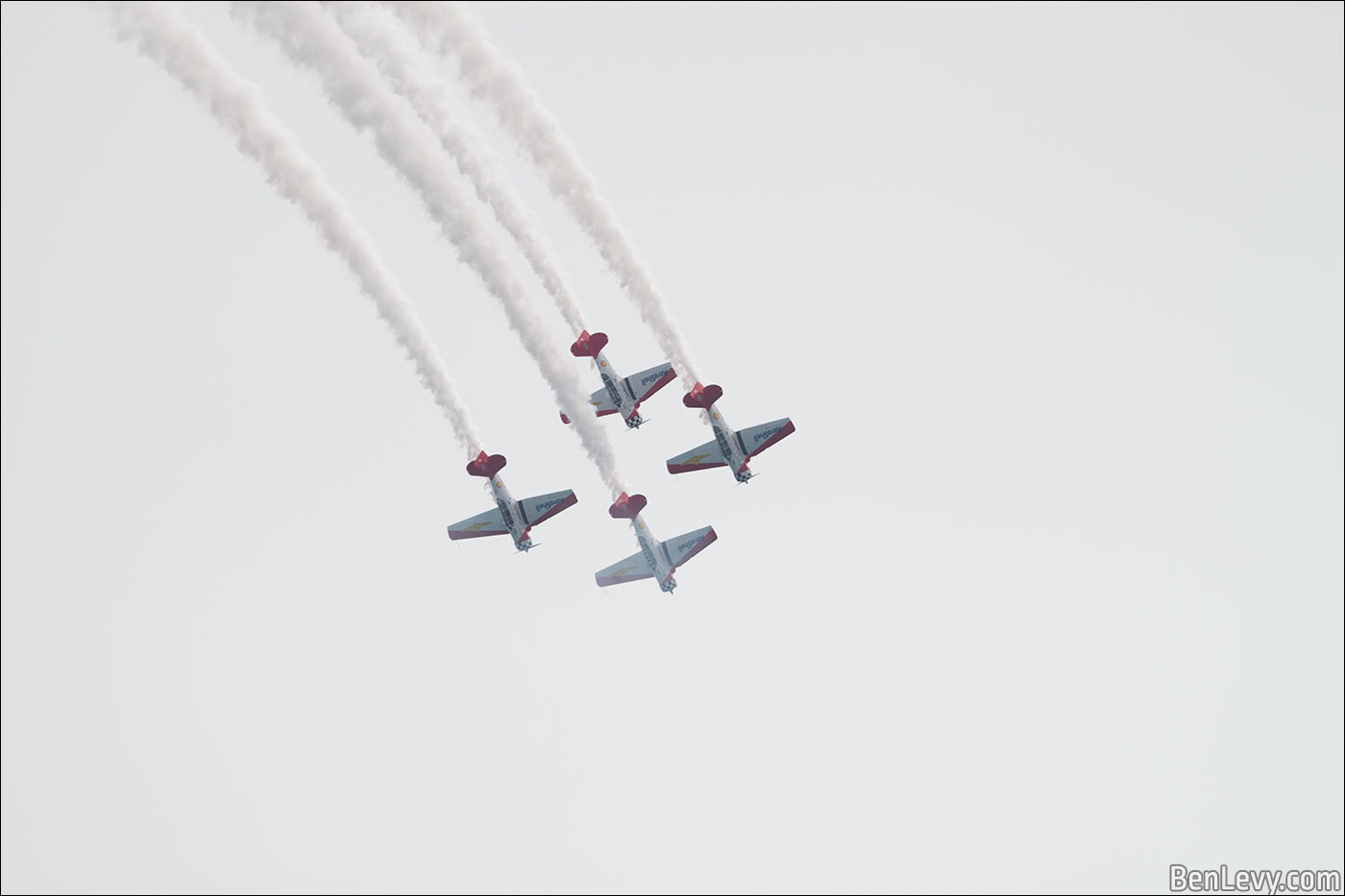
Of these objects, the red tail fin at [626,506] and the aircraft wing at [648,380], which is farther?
the aircraft wing at [648,380]

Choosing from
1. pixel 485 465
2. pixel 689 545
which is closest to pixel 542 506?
pixel 485 465

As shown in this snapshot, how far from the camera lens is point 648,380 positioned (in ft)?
190

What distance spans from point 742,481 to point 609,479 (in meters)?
6.18

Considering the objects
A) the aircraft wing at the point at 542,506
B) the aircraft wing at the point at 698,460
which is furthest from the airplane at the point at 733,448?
the aircraft wing at the point at 542,506

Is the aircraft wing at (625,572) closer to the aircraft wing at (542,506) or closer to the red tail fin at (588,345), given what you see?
the aircraft wing at (542,506)

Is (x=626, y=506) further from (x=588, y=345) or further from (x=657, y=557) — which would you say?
(x=588, y=345)

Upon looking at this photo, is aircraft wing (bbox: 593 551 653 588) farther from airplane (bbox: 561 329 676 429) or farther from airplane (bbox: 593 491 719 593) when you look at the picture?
airplane (bbox: 561 329 676 429)

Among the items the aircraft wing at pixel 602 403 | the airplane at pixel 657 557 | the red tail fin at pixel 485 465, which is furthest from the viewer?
the aircraft wing at pixel 602 403

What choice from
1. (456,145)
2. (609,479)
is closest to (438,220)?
(456,145)

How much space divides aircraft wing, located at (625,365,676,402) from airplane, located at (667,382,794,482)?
2259mm

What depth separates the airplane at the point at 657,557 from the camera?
189ft

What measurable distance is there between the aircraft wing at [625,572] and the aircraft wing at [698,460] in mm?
3218

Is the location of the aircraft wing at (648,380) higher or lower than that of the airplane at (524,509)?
higher

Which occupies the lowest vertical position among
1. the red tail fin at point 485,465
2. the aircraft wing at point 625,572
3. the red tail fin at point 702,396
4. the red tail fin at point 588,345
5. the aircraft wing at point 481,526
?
the aircraft wing at point 625,572
